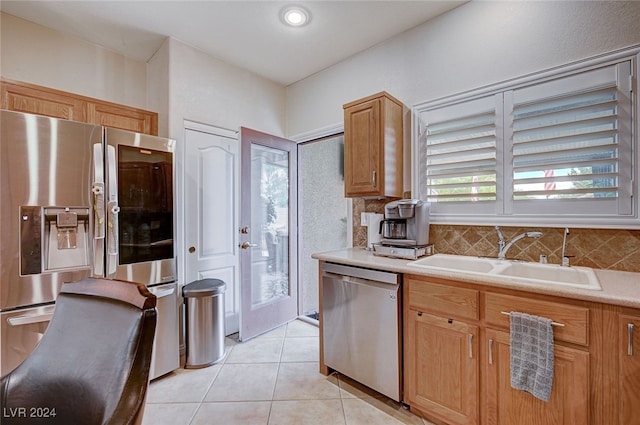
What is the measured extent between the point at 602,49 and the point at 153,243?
124 inches

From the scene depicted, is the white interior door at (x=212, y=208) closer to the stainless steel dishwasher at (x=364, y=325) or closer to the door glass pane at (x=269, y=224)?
the door glass pane at (x=269, y=224)

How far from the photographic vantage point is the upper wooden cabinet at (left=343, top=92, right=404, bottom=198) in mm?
2230

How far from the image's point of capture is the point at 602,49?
162 centimetres

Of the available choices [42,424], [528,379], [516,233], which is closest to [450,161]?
[516,233]

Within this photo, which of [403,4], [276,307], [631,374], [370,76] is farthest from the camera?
[276,307]

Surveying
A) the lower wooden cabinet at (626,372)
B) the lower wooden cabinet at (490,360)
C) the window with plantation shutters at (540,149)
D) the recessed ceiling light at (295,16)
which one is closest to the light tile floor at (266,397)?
the lower wooden cabinet at (490,360)

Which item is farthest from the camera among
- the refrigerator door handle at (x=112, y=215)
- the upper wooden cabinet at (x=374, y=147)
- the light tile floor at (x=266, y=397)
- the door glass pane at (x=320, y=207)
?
the door glass pane at (x=320, y=207)

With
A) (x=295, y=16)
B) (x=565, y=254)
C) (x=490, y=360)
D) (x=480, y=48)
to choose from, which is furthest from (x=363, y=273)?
(x=295, y=16)

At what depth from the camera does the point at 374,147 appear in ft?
7.43

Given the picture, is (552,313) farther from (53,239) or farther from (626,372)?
(53,239)

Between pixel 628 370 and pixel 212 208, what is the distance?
296 centimetres

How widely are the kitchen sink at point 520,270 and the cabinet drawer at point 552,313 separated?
3.9 inches

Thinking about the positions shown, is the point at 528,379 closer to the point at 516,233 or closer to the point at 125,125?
the point at 516,233

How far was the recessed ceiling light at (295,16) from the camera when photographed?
85.1 inches
